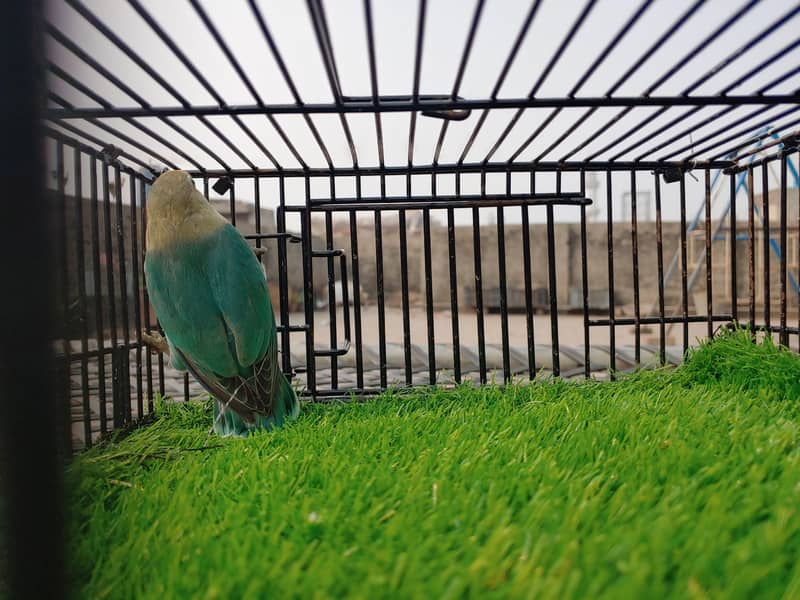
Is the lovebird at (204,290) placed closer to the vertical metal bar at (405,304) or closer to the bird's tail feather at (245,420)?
the bird's tail feather at (245,420)

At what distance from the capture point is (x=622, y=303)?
9734 millimetres

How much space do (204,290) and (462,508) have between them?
1.13 meters

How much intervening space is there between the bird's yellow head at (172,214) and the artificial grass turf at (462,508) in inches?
28.5

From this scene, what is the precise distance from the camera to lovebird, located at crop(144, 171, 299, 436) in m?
1.57

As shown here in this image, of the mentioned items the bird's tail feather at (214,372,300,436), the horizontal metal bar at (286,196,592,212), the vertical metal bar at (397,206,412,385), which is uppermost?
the horizontal metal bar at (286,196,592,212)

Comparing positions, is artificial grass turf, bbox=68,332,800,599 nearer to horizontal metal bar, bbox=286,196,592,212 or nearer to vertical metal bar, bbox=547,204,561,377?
vertical metal bar, bbox=547,204,561,377

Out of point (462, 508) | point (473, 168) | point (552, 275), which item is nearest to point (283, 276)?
point (473, 168)

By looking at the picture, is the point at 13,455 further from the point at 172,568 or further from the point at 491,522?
the point at 491,522

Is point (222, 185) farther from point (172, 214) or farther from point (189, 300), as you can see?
point (189, 300)

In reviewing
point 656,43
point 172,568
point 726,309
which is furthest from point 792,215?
point 172,568

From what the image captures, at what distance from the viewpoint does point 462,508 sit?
106 cm

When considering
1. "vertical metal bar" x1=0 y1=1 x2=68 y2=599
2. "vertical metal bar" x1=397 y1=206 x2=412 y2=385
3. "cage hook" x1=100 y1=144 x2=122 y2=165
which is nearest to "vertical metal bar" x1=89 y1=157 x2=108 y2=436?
"cage hook" x1=100 y1=144 x2=122 y2=165

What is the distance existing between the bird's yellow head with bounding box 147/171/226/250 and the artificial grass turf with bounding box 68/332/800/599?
725 millimetres

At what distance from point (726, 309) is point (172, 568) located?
1017 cm
